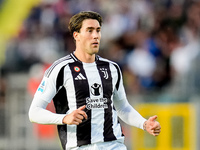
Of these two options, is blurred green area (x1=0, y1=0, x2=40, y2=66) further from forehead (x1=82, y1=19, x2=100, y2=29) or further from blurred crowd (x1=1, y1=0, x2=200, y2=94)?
forehead (x1=82, y1=19, x2=100, y2=29)

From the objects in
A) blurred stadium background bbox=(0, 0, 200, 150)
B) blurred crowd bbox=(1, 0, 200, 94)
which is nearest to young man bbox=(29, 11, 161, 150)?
blurred stadium background bbox=(0, 0, 200, 150)

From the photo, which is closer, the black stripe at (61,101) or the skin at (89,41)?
the black stripe at (61,101)

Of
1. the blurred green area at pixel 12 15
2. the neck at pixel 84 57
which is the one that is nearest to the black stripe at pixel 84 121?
the neck at pixel 84 57

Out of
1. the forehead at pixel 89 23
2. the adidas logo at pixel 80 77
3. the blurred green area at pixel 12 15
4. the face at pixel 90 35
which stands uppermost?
the blurred green area at pixel 12 15

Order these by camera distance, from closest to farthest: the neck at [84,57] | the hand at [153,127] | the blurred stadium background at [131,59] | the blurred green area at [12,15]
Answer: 1. the hand at [153,127]
2. the neck at [84,57]
3. the blurred stadium background at [131,59]
4. the blurred green area at [12,15]

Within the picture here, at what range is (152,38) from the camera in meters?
12.6

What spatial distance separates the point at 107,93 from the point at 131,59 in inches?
274

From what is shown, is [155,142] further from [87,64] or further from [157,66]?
[87,64]

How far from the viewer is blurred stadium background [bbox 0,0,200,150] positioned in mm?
10953

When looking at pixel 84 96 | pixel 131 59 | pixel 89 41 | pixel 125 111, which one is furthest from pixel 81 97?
pixel 131 59

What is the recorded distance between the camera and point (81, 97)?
17.7ft

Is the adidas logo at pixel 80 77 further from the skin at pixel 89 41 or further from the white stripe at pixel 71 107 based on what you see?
the skin at pixel 89 41

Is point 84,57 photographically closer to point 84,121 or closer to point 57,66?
point 57,66

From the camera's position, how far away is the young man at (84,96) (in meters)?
5.35
